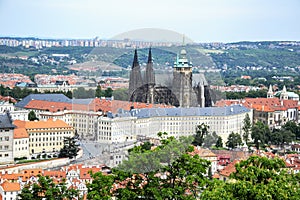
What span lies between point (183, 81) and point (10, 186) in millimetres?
7904

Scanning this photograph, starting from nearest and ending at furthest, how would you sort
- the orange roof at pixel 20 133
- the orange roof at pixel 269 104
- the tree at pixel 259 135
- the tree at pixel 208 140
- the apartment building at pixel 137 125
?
the apartment building at pixel 137 125
the tree at pixel 208 140
the orange roof at pixel 20 133
the tree at pixel 259 135
the orange roof at pixel 269 104

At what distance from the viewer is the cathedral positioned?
3.60 m

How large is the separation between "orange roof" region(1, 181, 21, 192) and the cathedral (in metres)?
7.55

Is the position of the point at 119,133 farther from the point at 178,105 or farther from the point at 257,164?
the point at 257,164

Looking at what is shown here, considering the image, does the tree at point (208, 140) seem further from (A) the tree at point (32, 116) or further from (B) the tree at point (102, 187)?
(A) the tree at point (32, 116)

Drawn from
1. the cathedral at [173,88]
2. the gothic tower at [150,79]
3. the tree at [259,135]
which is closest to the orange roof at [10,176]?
the tree at [259,135]

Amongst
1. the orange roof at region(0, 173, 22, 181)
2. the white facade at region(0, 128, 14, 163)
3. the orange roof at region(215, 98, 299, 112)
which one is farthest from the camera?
the orange roof at region(215, 98, 299, 112)

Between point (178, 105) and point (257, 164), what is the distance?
1.18 m

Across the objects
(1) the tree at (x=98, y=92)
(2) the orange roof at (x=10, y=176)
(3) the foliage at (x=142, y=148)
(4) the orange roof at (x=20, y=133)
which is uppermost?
(1) the tree at (x=98, y=92)

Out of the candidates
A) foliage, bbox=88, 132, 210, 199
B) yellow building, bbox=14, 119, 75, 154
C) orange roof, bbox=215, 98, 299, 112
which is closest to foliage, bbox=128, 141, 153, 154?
foliage, bbox=88, 132, 210, 199

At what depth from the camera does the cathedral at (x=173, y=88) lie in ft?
11.8

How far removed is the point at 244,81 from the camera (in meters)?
42.9

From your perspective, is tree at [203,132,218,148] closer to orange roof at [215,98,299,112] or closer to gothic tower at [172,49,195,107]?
gothic tower at [172,49,195,107]

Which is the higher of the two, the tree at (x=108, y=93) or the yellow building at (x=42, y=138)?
the tree at (x=108, y=93)
